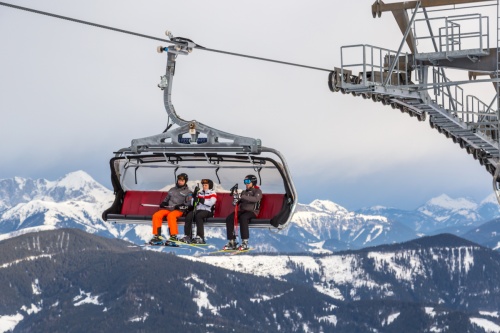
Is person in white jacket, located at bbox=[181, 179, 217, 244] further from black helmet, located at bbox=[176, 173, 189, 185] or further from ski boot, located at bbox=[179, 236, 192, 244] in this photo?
black helmet, located at bbox=[176, 173, 189, 185]

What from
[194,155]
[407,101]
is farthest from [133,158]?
[407,101]

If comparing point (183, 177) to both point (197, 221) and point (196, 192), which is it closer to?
point (196, 192)

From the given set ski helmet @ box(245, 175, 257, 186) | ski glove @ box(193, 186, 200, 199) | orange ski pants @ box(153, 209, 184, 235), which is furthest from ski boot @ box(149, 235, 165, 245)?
ski helmet @ box(245, 175, 257, 186)

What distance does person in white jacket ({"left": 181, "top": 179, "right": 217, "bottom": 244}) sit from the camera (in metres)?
34.1

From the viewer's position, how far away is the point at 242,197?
3403 cm

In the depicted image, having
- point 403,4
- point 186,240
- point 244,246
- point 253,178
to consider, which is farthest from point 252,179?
point 403,4

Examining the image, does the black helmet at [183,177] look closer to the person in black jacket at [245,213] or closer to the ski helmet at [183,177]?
the ski helmet at [183,177]

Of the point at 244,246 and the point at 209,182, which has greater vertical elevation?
the point at 209,182

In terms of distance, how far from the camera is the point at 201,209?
34.8 metres

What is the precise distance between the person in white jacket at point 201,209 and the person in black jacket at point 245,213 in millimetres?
894

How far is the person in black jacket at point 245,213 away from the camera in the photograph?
33625 millimetres

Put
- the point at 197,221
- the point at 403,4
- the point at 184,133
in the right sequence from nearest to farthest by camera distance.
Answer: the point at 184,133 → the point at 197,221 → the point at 403,4

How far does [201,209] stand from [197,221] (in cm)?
56

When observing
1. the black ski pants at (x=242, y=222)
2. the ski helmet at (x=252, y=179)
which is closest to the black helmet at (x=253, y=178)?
the ski helmet at (x=252, y=179)
